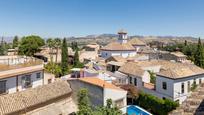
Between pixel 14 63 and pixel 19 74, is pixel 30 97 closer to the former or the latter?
pixel 19 74

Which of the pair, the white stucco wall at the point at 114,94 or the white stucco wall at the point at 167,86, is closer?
the white stucco wall at the point at 114,94

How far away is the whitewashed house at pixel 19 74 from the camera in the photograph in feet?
74.8

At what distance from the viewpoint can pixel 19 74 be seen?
24328mm

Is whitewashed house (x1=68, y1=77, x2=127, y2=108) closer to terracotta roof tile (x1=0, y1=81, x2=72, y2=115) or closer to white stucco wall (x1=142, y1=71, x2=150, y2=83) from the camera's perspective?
terracotta roof tile (x1=0, y1=81, x2=72, y2=115)

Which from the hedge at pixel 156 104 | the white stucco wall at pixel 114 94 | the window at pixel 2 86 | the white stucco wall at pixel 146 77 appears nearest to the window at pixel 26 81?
the window at pixel 2 86

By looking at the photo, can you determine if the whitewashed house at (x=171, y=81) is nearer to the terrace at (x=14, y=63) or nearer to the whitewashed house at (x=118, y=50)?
the terrace at (x=14, y=63)

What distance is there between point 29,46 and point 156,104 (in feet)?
175

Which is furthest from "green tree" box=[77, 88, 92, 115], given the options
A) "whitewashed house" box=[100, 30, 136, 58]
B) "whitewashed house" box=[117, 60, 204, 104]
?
"whitewashed house" box=[100, 30, 136, 58]

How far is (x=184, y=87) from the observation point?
3553cm

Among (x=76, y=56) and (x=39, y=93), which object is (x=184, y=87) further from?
(x=76, y=56)

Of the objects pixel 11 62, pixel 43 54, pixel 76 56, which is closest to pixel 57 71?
pixel 76 56

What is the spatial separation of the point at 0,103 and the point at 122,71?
29.0m

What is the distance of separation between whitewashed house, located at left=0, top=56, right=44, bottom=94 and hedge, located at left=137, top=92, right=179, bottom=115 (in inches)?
625

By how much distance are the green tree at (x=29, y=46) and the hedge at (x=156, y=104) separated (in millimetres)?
48664
